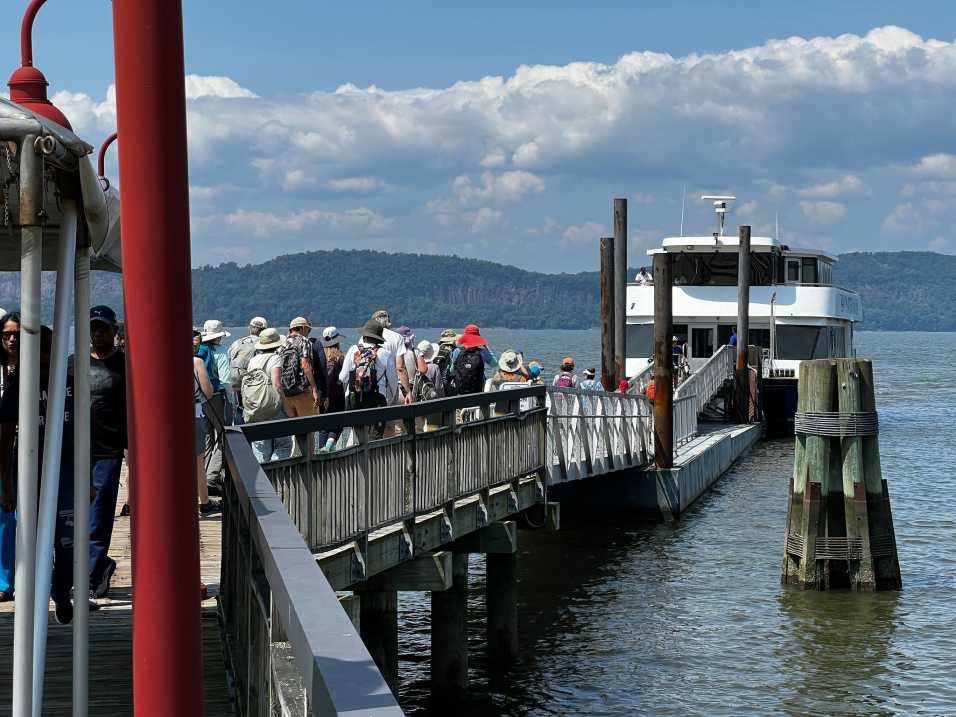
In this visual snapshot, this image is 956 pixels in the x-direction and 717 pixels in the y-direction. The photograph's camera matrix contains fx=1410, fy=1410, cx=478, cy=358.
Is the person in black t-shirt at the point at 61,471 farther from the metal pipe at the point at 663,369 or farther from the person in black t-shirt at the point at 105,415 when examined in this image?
the metal pipe at the point at 663,369

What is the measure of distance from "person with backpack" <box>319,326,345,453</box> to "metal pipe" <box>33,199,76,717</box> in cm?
804

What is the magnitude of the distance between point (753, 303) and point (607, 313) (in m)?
13.0

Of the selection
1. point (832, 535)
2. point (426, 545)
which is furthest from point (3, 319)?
point (832, 535)

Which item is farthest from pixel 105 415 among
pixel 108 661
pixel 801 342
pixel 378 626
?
pixel 801 342

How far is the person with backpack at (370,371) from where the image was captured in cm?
1257

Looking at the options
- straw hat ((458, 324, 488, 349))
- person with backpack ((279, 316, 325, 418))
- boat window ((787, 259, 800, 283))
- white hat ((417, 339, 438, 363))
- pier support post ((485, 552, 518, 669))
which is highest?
boat window ((787, 259, 800, 283))

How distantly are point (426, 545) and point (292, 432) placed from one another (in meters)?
3.47

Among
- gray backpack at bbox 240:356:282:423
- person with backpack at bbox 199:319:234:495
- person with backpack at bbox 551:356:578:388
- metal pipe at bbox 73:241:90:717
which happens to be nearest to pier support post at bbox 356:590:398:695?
person with backpack at bbox 199:319:234:495

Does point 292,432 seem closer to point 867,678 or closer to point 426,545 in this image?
point 426,545

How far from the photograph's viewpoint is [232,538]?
242 inches

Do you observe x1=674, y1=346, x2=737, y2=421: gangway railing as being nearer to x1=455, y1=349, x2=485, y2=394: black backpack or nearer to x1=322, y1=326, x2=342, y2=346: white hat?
x1=455, y1=349, x2=485, y2=394: black backpack

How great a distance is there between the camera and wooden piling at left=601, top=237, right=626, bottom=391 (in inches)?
1054

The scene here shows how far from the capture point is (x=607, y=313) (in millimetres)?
27188

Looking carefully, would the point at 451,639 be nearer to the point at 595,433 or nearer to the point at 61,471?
the point at 61,471
